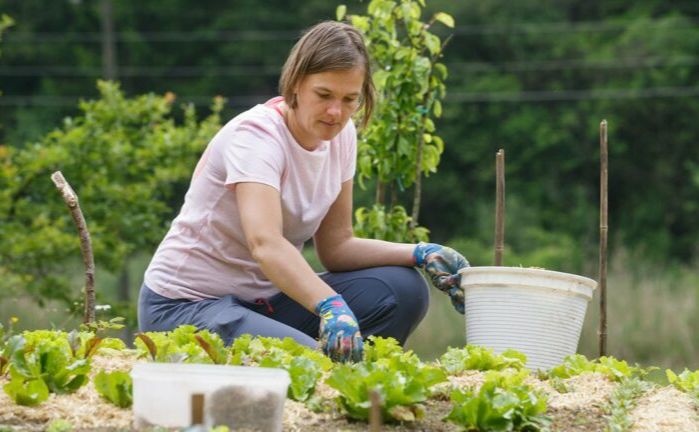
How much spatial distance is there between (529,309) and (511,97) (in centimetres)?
2355

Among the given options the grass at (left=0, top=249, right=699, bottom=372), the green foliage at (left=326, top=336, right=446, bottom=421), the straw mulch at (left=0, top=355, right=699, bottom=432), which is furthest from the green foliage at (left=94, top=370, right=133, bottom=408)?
the grass at (left=0, top=249, right=699, bottom=372)

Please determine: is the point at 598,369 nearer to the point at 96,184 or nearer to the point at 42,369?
the point at 42,369

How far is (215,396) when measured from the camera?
111 inches

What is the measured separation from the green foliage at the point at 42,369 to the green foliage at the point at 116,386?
113 millimetres

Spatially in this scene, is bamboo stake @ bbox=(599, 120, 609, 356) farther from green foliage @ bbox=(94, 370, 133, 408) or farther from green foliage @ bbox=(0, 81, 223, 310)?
green foliage @ bbox=(0, 81, 223, 310)

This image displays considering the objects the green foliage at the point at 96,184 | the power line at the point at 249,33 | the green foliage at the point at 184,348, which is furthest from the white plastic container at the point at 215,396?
the power line at the point at 249,33

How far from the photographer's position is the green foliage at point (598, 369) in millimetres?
3775

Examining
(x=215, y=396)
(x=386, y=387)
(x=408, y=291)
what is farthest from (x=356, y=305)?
(x=215, y=396)

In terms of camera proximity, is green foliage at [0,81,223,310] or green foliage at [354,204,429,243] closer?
green foliage at [354,204,429,243]

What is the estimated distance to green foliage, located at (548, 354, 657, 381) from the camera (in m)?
3.78

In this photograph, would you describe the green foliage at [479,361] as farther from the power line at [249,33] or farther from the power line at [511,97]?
the power line at [249,33]

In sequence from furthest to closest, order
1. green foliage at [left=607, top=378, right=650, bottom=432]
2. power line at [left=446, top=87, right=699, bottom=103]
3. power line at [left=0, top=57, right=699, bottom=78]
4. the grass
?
power line at [left=0, top=57, right=699, bottom=78] < power line at [left=446, top=87, right=699, bottom=103] < the grass < green foliage at [left=607, top=378, right=650, bottom=432]

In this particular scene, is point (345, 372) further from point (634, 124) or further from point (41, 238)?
point (634, 124)

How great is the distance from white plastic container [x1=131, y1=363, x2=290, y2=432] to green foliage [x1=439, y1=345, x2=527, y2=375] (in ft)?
3.31
